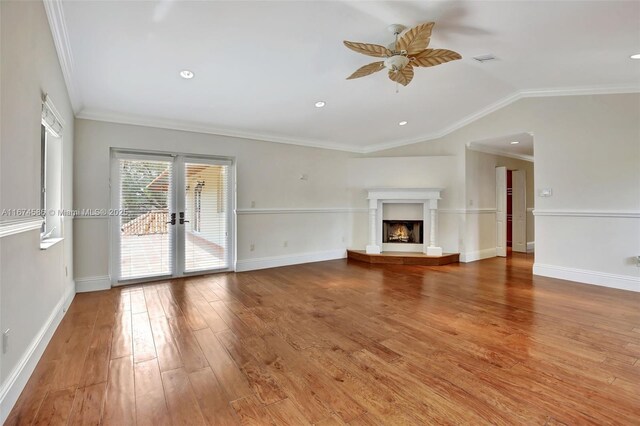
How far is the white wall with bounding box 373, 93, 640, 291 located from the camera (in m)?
4.12

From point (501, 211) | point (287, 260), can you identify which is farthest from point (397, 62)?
point (501, 211)

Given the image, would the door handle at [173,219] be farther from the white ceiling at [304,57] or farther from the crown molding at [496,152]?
the crown molding at [496,152]

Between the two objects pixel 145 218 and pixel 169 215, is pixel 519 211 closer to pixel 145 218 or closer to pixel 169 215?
pixel 169 215

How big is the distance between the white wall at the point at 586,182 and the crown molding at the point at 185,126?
3691mm

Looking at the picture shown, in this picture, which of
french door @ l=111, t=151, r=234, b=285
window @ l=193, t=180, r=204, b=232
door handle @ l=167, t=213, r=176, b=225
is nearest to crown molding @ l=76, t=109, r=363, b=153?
french door @ l=111, t=151, r=234, b=285

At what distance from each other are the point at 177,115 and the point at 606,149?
6179 millimetres

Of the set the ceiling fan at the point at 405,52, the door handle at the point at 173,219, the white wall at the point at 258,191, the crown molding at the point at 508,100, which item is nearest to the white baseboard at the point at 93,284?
the white wall at the point at 258,191

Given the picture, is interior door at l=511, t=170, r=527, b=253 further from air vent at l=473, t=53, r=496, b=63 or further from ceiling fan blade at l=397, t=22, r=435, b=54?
ceiling fan blade at l=397, t=22, r=435, b=54

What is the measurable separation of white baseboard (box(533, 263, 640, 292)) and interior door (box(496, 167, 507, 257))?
196 cm

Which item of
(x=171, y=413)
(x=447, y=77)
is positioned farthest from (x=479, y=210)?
(x=171, y=413)

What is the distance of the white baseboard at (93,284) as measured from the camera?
4.02 m

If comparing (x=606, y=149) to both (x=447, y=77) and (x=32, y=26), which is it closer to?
(x=447, y=77)

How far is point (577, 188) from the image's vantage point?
4520mm

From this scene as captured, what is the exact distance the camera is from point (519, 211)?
7461 mm
